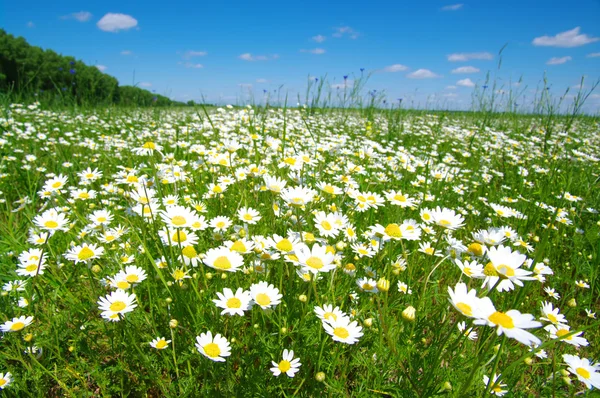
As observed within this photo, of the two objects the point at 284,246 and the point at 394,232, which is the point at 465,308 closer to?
the point at 394,232

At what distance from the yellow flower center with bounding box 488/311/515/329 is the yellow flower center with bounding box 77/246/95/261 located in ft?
5.61

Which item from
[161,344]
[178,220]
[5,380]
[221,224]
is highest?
[178,220]

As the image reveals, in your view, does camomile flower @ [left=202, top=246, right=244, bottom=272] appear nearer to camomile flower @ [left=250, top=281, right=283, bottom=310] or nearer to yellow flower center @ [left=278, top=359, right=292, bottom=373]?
camomile flower @ [left=250, top=281, right=283, bottom=310]

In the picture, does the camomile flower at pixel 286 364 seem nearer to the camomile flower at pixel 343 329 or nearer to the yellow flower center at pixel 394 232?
the camomile flower at pixel 343 329

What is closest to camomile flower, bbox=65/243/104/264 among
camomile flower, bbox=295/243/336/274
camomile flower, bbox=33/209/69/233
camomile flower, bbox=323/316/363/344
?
camomile flower, bbox=33/209/69/233

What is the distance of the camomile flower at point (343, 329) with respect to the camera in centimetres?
121

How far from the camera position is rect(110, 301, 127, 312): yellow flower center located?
52.4 inches

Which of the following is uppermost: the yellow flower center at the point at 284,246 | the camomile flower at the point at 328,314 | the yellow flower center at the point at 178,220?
the yellow flower center at the point at 178,220

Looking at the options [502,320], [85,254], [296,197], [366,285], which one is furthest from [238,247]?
[502,320]

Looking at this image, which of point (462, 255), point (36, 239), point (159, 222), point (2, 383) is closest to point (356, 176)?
point (462, 255)

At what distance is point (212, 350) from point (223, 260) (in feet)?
1.14

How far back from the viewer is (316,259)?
134 cm

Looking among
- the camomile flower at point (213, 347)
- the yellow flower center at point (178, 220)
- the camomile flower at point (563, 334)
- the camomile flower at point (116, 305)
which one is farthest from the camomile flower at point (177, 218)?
the camomile flower at point (563, 334)

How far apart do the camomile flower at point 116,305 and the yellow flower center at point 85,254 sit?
29 centimetres
